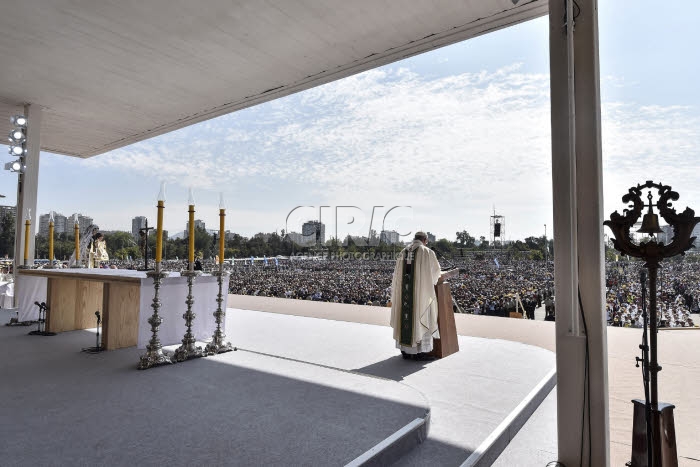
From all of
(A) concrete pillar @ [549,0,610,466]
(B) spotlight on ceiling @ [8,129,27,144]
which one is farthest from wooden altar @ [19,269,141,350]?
(A) concrete pillar @ [549,0,610,466]

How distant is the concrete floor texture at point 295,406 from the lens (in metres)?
1.96

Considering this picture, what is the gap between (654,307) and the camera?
73.8 inches

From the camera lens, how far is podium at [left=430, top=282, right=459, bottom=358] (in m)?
4.20

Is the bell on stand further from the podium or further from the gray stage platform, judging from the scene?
the podium

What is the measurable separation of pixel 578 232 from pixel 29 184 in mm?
7464

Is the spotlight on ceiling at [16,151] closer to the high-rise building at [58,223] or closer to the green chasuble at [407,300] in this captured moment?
the high-rise building at [58,223]

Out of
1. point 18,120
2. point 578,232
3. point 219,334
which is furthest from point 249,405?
point 18,120

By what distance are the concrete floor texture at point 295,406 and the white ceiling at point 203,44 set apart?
329 centimetres

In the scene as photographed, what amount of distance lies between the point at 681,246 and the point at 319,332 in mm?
4222

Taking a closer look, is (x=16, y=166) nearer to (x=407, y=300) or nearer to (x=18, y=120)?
(x=18, y=120)

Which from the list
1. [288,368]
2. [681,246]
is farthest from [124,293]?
[681,246]

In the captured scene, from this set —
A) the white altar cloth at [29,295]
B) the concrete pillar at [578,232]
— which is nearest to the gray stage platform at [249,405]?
the concrete pillar at [578,232]

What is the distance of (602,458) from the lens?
204cm

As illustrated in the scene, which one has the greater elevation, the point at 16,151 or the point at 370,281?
the point at 16,151
